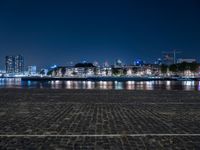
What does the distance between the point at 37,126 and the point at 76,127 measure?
1.31 metres

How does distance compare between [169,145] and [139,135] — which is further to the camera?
[139,135]

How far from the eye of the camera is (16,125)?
11.0 metres

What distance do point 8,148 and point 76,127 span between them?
3284 millimetres

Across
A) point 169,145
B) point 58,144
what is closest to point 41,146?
point 58,144

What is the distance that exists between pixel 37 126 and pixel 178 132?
4.48m

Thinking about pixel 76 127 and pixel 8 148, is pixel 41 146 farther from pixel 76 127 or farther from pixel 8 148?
pixel 76 127

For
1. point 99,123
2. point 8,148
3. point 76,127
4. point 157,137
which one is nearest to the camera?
point 8,148

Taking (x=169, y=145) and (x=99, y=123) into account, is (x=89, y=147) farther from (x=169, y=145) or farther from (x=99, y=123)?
(x=99, y=123)

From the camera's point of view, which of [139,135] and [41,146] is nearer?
[41,146]

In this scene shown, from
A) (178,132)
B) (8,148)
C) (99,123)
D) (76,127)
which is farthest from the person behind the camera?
(99,123)

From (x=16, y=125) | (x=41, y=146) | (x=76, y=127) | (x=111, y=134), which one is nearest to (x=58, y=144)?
(x=41, y=146)

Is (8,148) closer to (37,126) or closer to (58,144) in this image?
(58,144)

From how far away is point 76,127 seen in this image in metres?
10.5

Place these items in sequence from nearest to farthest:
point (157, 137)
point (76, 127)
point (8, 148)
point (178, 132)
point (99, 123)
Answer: point (8, 148)
point (157, 137)
point (178, 132)
point (76, 127)
point (99, 123)
